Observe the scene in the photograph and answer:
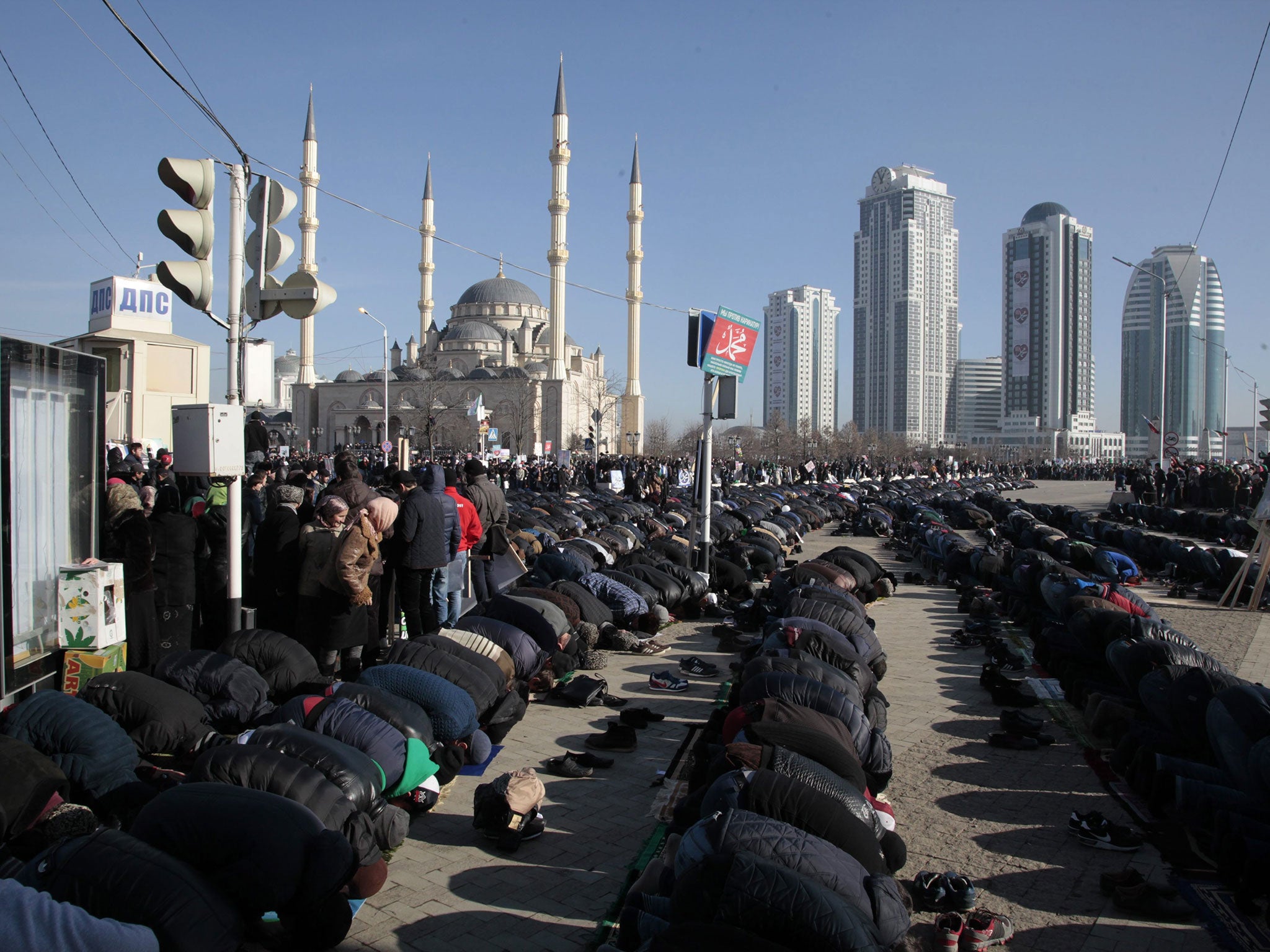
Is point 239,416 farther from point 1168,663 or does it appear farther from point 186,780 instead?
point 1168,663

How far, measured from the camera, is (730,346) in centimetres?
1327

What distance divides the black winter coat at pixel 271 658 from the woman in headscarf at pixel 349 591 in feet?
2.63

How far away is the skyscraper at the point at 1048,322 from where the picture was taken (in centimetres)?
13650

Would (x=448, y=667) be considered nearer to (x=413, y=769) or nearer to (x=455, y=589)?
(x=413, y=769)

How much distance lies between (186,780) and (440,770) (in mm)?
1792

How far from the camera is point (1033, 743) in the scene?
6.82 meters

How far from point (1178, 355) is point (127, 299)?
9973cm

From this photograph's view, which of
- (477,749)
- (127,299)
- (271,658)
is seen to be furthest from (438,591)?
(127,299)

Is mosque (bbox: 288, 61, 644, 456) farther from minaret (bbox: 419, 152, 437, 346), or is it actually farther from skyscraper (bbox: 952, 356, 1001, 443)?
skyscraper (bbox: 952, 356, 1001, 443)

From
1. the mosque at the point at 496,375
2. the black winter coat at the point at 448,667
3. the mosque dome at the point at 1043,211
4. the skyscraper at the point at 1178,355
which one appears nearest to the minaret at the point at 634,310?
the mosque at the point at 496,375

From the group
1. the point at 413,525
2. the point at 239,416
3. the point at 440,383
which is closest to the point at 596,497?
the point at 413,525

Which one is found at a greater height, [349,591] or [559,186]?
[559,186]

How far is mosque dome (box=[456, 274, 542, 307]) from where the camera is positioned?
101m

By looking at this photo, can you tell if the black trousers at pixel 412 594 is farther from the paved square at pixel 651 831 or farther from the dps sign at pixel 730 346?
the dps sign at pixel 730 346
